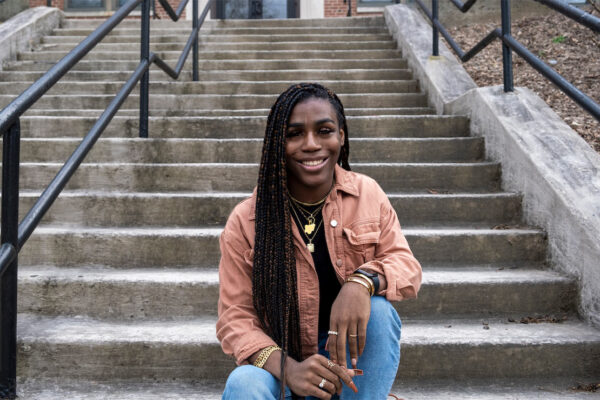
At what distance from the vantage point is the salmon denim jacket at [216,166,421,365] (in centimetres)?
148

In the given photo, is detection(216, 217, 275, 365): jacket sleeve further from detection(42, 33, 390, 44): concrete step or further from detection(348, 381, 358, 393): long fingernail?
detection(42, 33, 390, 44): concrete step

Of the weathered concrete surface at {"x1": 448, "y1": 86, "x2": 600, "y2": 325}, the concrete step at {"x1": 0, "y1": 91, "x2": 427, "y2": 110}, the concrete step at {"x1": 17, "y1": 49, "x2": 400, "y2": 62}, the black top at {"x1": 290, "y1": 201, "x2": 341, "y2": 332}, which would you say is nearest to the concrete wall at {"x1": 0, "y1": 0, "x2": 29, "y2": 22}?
the concrete step at {"x1": 17, "y1": 49, "x2": 400, "y2": 62}

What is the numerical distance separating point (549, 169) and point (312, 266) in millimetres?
1705

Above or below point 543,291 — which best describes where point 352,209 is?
above

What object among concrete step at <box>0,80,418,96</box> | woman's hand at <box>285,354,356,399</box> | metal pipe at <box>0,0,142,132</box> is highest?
concrete step at <box>0,80,418,96</box>

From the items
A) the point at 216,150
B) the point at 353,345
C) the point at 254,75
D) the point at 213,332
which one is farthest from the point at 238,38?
the point at 353,345

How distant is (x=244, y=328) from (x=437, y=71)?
355cm

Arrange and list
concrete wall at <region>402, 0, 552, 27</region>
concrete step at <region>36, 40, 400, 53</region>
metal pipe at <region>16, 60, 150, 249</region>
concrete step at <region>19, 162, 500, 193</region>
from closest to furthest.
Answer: metal pipe at <region>16, 60, 150, 249</region> → concrete step at <region>19, 162, 500, 193</region> → concrete step at <region>36, 40, 400, 53</region> → concrete wall at <region>402, 0, 552, 27</region>

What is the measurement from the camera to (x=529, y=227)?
2768 mm

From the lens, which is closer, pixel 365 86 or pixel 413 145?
pixel 413 145

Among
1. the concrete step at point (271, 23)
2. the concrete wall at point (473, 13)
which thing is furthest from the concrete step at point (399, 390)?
the concrete wall at point (473, 13)

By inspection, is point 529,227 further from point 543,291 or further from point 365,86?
point 365,86

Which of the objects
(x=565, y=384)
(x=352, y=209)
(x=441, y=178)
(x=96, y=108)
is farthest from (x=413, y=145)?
(x=96, y=108)

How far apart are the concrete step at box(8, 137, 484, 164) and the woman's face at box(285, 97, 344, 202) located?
1836mm
